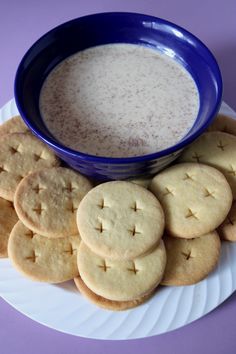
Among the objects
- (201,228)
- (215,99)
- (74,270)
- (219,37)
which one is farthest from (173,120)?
(219,37)

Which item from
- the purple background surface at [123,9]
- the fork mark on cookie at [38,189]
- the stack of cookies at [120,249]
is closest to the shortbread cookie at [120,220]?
the stack of cookies at [120,249]

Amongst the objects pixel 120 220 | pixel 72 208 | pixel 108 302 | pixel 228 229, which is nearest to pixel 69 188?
pixel 72 208

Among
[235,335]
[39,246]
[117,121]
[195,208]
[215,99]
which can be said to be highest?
[215,99]

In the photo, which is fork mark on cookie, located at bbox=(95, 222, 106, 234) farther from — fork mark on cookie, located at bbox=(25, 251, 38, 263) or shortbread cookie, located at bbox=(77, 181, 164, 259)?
fork mark on cookie, located at bbox=(25, 251, 38, 263)

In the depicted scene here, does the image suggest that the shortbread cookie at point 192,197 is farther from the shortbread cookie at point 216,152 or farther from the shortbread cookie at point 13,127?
the shortbread cookie at point 13,127

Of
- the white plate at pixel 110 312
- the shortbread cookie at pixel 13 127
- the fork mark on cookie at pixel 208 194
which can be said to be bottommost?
the white plate at pixel 110 312

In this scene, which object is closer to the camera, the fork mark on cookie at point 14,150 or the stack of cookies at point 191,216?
the stack of cookies at point 191,216

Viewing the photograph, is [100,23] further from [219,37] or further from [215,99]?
[219,37]

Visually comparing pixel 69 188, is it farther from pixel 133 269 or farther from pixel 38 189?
pixel 133 269
